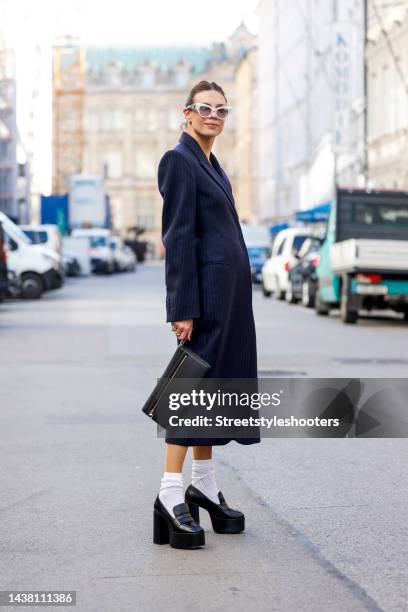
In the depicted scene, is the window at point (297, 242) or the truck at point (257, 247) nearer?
the window at point (297, 242)

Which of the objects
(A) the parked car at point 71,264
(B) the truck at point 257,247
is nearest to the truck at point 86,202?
(A) the parked car at point 71,264

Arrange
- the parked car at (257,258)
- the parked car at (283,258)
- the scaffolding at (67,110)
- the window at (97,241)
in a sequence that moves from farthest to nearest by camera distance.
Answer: the scaffolding at (67,110) < the window at (97,241) < the parked car at (257,258) < the parked car at (283,258)

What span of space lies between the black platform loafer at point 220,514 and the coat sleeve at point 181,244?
764 mm

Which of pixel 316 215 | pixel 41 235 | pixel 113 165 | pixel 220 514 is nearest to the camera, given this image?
pixel 220 514

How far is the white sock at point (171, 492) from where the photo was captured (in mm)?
5523

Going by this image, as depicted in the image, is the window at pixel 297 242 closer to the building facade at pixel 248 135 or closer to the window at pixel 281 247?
the window at pixel 281 247

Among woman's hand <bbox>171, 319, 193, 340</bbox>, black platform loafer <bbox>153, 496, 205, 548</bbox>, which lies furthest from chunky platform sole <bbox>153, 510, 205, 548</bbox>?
woman's hand <bbox>171, 319, 193, 340</bbox>

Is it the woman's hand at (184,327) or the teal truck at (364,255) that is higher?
the woman's hand at (184,327)

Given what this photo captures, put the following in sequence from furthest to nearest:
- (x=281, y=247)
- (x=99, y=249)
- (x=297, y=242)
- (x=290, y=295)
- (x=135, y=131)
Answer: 1. (x=135, y=131)
2. (x=99, y=249)
3. (x=281, y=247)
4. (x=297, y=242)
5. (x=290, y=295)

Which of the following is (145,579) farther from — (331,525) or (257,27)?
(257,27)

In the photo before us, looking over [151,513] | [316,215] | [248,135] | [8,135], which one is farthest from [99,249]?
[151,513]

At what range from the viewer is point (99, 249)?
6738 cm

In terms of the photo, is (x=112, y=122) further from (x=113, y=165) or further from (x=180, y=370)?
(x=180, y=370)

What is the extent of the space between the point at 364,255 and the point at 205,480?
16240mm
